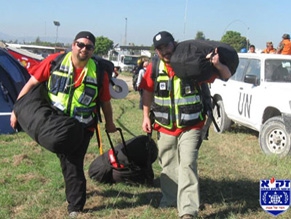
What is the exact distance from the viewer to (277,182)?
125 inches

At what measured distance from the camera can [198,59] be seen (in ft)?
13.6

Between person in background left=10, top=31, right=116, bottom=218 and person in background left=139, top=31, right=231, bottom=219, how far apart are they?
1.75 feet

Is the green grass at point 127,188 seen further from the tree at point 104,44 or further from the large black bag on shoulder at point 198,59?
the tree at point 104,44

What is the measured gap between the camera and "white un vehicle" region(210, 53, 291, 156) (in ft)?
23.5

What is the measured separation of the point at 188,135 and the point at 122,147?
120cm

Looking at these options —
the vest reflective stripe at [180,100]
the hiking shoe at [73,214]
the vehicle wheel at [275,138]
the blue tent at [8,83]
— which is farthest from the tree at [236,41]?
the hiking shoe at [73,214]

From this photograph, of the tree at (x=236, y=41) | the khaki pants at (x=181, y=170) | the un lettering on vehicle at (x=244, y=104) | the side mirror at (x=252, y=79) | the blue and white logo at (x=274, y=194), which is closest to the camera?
the blue and white logo at (x=274, y=194)

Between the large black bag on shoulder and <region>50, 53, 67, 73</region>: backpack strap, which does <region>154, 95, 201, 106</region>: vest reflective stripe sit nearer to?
the large black bag on shoulder

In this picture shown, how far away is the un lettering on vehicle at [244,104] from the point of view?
8.30m

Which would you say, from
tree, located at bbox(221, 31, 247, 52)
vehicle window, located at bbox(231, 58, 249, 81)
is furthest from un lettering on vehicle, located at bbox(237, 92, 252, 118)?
tree, located at bbox(221, 31, 247, 52)

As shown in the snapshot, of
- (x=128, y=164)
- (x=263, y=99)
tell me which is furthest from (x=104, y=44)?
(x=128, y=164)

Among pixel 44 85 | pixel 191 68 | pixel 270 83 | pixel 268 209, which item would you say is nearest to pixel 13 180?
pixel 44 85

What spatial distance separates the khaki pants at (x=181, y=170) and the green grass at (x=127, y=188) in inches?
9.4

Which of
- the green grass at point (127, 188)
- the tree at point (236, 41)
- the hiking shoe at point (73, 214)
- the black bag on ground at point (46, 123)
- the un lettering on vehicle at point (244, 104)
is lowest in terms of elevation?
the green grass at point (127, 188)
